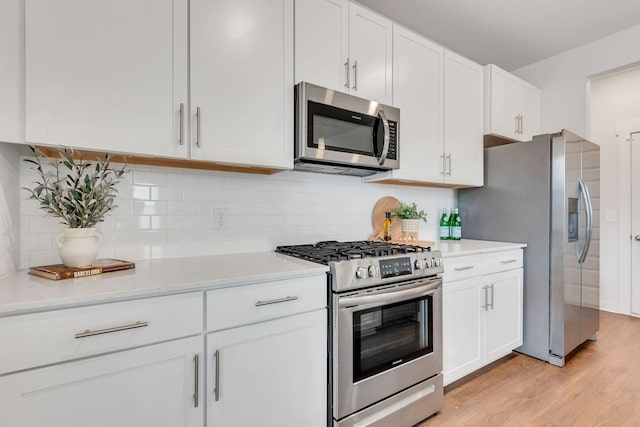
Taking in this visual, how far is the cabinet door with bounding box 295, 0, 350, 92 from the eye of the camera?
72.9 inches

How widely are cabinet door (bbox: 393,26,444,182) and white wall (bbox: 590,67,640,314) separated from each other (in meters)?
2.61

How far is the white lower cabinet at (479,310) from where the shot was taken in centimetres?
213

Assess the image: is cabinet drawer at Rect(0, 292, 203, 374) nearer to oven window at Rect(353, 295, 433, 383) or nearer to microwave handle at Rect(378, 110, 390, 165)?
oven window at Rect(353, 295, 433, 383)

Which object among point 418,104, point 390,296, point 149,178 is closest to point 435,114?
point 418,104

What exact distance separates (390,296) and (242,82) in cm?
132

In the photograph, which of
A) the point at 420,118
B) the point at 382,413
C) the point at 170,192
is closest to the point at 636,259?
the point at 420,118

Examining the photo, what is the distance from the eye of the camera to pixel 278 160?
1784mm

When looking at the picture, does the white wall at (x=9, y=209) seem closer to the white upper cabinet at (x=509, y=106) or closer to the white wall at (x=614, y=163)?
the white upper cabinet at (x=509, y=106)

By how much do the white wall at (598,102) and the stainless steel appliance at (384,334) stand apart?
8.19 ft

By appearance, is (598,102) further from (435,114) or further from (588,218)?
(435,114)

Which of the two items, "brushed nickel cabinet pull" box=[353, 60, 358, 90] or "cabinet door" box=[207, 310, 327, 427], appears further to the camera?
"brushed nickel cabinet pull" box=[353, 60, 358, 90]

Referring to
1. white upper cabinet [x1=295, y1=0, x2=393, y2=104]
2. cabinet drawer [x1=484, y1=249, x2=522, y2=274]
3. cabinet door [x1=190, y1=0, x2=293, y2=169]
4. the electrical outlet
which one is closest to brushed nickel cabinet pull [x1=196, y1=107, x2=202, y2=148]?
cabinet door [x1=190, y1=0, x2=293, y2=169]

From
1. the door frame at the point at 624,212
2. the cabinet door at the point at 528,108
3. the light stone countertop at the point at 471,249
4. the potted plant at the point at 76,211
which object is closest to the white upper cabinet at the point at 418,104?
the light stone countertop at the point at 471,249

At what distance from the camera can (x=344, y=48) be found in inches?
79.5
